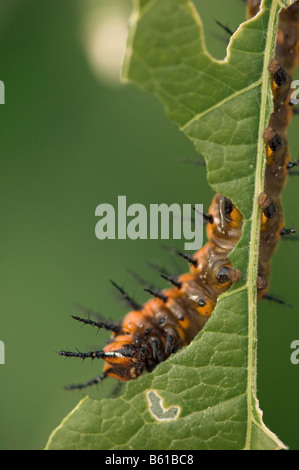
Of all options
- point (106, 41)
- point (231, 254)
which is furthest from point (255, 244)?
point (106, 41)

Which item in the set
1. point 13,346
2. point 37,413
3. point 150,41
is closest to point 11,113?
point 13,346

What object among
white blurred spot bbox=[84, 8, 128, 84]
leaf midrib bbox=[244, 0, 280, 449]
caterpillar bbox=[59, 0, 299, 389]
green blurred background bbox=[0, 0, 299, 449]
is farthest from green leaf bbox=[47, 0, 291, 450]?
white blurred spot bbox=[84, 8, 128, 84]

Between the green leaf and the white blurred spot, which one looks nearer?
the green leaf

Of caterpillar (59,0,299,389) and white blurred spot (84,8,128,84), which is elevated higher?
white blurred spot (84,8,128,84)

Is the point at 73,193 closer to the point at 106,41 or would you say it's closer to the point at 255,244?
the point at 106,41

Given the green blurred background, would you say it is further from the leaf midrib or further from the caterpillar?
the leaf midrib
